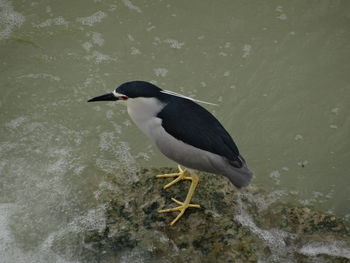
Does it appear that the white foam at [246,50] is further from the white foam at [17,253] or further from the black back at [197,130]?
the white foam at [17,253]

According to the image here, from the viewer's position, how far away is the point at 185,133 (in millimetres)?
3623

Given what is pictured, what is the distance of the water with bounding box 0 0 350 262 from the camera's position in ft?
14.3

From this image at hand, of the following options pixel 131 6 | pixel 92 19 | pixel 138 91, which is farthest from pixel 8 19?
pixel 138 91

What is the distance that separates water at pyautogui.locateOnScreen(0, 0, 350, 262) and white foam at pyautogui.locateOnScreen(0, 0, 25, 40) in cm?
1

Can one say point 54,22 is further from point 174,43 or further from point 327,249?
point 327,249

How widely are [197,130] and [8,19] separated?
369 cm

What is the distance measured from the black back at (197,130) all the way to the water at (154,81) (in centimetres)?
72

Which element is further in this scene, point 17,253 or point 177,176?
point 177,176

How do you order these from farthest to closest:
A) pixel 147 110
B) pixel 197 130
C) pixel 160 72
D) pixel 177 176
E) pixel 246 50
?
pixel 246 50, pixel 160 72, pixel 177 176, pixel 147 110, pixel 197 130

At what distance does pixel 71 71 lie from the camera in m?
5.59

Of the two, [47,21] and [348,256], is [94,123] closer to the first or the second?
[47,21]

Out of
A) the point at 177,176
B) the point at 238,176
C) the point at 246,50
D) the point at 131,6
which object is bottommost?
the point at 177,176

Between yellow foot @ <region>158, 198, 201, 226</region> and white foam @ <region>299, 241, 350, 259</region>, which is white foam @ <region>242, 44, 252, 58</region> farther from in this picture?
white foam @ <region>299, 241, 350, 259</region>

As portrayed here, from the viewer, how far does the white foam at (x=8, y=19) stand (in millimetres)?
5996
